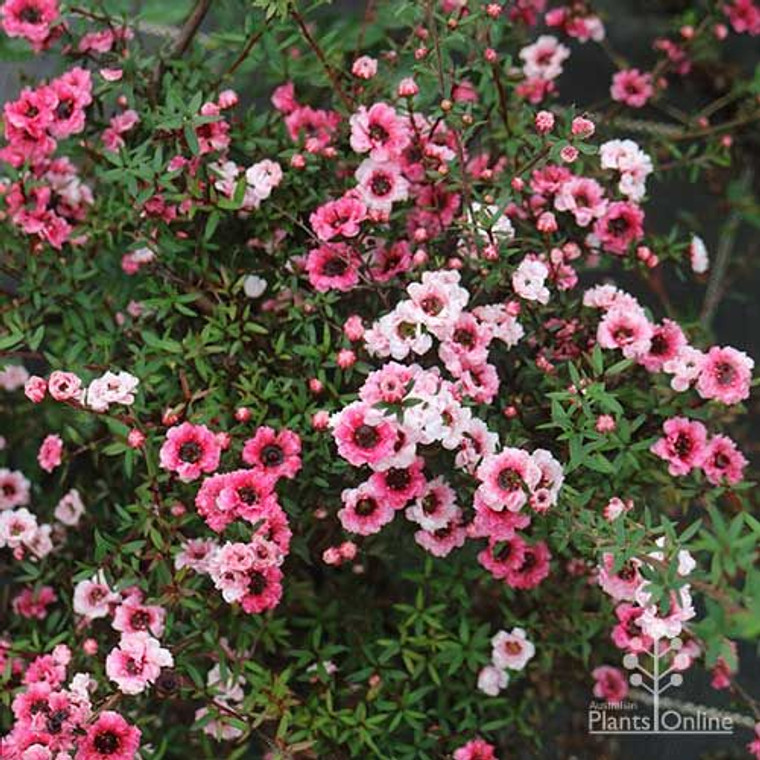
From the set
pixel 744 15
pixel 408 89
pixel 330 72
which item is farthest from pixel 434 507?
pixel 744 15

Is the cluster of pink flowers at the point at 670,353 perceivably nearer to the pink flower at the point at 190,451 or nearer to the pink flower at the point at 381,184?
the pink flower at the point at 381,184

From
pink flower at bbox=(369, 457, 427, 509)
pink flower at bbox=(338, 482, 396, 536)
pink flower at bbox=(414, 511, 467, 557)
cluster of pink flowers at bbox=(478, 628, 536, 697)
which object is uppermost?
pink flower at bbox=(369, 457, 427, 509)

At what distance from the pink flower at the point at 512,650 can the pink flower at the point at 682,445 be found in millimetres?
301

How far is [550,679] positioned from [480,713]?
18 centimetres

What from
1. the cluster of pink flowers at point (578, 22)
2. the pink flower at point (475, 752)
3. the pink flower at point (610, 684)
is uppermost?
the cluster of pink flowers at point (578, 22)

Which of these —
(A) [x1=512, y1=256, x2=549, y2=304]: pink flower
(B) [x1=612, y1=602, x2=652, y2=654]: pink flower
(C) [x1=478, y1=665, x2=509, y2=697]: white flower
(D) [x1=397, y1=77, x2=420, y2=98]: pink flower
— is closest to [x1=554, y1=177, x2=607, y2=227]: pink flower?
(A) [x1=512, y1=256, x2=549, y2=304]: pink flower

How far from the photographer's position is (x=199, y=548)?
4.65 feet

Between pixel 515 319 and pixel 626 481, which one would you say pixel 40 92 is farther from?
pixel 626 481

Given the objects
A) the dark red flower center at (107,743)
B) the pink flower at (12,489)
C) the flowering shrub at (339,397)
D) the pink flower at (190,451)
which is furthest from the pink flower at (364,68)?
the dark red flower center at (107,743)

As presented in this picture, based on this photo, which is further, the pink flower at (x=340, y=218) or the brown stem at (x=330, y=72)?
the brown stem at (x=330, y=72)

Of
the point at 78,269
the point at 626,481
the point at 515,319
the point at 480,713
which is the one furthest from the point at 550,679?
the point at 78,269

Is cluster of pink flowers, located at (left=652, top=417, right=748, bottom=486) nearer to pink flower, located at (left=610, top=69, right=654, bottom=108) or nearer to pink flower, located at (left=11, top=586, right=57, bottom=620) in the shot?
pink flower, located at (left=610, top=69, right=654, bottom=108)

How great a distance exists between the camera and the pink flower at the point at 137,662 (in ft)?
4.22

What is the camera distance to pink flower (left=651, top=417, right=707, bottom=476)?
54.7 inches
